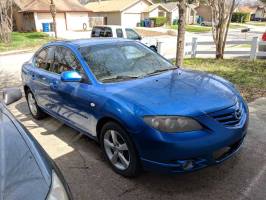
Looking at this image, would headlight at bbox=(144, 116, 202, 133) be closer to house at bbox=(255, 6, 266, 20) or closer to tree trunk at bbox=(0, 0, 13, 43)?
tree trunk at bbox=(0, 0, 13, 43)

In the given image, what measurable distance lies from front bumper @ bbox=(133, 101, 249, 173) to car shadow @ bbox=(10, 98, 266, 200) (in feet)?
1.19

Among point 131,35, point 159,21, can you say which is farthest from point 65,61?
point 159,21

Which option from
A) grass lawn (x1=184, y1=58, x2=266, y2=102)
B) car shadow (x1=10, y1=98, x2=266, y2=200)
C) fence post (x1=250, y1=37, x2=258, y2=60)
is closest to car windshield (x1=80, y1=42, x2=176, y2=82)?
car shadow (x1=10, y1=98, x2=266, y2=200)

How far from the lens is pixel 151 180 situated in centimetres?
348

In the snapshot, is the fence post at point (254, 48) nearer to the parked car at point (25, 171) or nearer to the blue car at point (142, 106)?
the blue car at point (142, 106)

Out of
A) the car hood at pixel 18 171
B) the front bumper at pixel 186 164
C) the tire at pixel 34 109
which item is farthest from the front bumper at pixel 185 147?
the tire at pixel 34 109

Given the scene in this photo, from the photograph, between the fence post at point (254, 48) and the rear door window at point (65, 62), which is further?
the fence post at point (254, 48)

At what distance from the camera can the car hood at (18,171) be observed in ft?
5.80

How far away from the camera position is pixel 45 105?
5.13m

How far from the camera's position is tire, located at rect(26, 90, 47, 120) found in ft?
18.7

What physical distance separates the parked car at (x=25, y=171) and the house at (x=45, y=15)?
1407 inches

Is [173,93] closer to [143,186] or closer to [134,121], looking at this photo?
[134,121]

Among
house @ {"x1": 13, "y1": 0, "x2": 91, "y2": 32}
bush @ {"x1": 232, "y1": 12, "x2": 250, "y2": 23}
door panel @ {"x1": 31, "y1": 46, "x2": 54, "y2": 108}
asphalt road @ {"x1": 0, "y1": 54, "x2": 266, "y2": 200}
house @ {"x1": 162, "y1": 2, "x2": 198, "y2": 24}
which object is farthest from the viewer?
bush @ {"x1": 232, "y1": 12, "x2": 250, "y2": 23}

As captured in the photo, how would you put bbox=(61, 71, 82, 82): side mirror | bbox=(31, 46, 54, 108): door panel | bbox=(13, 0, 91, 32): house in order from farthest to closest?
bbox=(13, 0, 91, 32): house
bbox=(31, 46, 54, 108): door panel
bbox=(61, 71, 82, 82): side mirror
